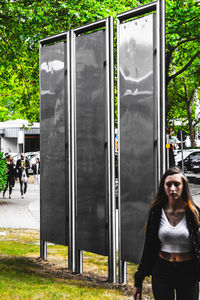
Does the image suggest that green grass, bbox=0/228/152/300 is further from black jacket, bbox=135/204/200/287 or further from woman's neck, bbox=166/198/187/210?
woman's neck, bbox=166/198/187/210

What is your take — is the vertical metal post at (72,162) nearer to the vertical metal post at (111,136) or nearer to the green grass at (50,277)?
the green grass at (50,277)

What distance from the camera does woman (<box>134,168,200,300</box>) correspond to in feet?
11.0

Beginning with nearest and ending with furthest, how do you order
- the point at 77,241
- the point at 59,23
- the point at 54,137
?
1. the point at 77,241
2. the point at 54,137
3. the point at 59,23

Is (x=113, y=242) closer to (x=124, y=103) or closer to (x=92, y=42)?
(x=124, y=103)

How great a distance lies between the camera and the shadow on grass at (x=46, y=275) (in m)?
6.21

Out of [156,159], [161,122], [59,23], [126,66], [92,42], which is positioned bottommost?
[156,159]

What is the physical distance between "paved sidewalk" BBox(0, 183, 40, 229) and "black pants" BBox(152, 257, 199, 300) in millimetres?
9149

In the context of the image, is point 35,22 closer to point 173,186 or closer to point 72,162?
point 72,162

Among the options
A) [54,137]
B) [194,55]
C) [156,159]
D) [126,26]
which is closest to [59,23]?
[54,137]

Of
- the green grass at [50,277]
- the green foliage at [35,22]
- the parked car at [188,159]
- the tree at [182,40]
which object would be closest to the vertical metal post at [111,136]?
the green grass at [50,277]

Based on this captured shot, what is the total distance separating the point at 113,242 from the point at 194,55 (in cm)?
2101

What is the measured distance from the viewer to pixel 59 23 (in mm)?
13656

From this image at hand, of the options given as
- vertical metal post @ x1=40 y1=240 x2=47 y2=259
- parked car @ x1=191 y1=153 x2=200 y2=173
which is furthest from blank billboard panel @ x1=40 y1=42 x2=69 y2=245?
parked car @ x1=191 y1=153 x2=200 y2=173

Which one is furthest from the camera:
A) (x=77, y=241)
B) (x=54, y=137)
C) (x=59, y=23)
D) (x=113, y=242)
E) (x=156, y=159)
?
(x=59, y=23)
